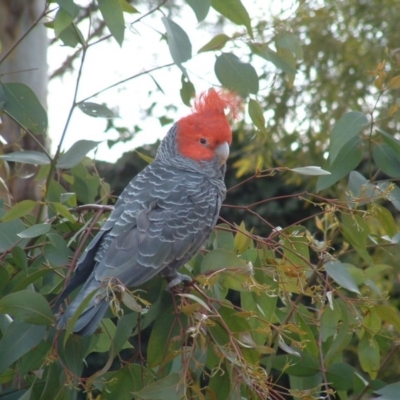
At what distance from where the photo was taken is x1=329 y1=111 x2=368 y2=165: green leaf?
5.59ft

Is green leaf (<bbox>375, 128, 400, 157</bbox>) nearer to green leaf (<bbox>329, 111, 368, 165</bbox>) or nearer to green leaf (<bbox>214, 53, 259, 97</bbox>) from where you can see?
green leaf (<bbox>329, 111, 368, 165</bbox>)

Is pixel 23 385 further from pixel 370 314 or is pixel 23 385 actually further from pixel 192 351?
pixel 370 314

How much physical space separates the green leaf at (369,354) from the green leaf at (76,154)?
822 millimetres

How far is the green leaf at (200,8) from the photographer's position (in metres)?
1.55

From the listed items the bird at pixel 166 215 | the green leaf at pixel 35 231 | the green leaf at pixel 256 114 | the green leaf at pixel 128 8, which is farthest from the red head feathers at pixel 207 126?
the green leaf at pixel 35 231

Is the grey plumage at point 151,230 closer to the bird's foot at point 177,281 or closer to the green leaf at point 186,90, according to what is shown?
the bird's foot at point 177,281

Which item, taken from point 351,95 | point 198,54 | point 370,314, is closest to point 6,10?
point 198,54

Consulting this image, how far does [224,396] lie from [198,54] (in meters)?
0.87

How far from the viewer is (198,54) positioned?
1.83 metres

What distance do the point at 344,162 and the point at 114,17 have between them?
0.68m

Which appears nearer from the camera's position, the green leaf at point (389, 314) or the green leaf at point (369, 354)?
the green leaf at point (389, 314)

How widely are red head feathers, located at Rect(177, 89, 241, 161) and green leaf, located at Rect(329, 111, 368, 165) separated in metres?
0.50

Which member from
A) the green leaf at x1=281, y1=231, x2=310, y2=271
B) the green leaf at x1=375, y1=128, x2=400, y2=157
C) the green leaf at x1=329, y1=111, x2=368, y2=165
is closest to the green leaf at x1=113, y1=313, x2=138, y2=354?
the green leaf at x1=281, y1=231, x2=310, y2=271

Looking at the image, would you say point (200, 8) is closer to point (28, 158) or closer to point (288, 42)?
point (288, 42)
